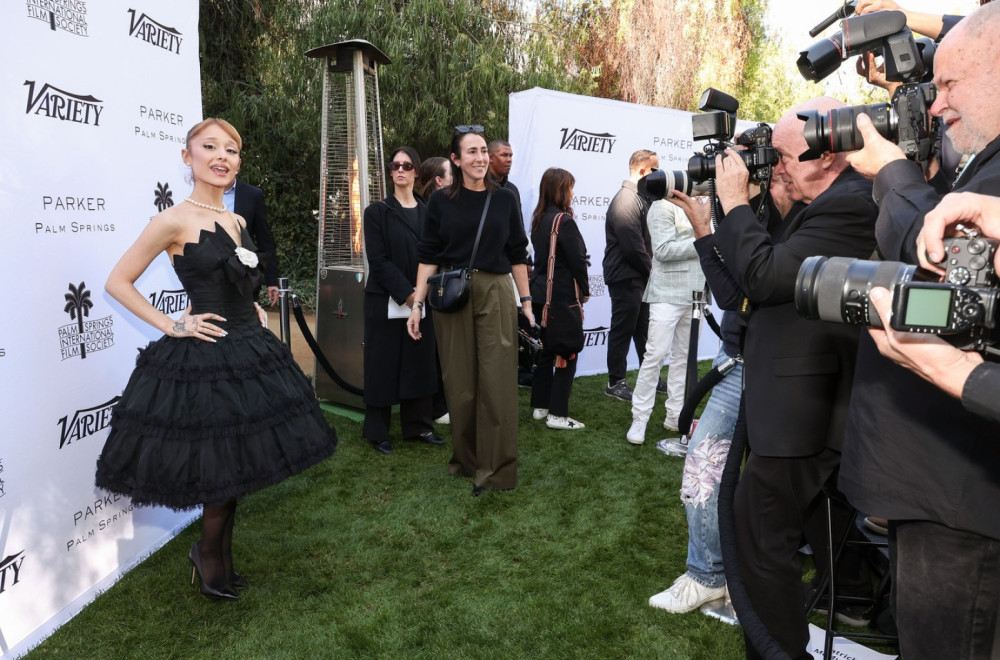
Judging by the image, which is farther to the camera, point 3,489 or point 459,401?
point 459,401

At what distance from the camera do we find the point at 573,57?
14742mm

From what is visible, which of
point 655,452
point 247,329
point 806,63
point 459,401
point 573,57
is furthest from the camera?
point 573,57

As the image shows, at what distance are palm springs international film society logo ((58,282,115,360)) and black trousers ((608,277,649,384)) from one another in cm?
409

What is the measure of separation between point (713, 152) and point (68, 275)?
2.67 metres

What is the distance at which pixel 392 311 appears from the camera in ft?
16.2

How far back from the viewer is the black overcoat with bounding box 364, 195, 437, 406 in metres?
4.86

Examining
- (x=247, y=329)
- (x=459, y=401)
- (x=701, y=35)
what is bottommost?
(x=459, y=401)

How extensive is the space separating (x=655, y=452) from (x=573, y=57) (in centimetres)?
1185

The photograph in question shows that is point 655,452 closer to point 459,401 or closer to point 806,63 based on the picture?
point 459,401

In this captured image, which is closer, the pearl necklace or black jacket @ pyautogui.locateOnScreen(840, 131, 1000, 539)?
black jacket @ pyautogui.locateOnScreen(840, 131, 1000, 539)

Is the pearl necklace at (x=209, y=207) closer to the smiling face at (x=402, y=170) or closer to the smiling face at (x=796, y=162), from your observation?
the smiling face at (x=402, y=170)

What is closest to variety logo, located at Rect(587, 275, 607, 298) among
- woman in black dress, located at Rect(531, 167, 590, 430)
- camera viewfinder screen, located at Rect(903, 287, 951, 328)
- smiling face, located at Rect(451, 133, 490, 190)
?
woman in black dress, located at Rect(531, 167, 590, 430)

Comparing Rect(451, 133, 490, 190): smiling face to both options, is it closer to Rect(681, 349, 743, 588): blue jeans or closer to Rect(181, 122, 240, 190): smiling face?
Rect(181, 122, 240, 190): smiling face

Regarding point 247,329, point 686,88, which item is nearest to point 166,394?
point 247,329
